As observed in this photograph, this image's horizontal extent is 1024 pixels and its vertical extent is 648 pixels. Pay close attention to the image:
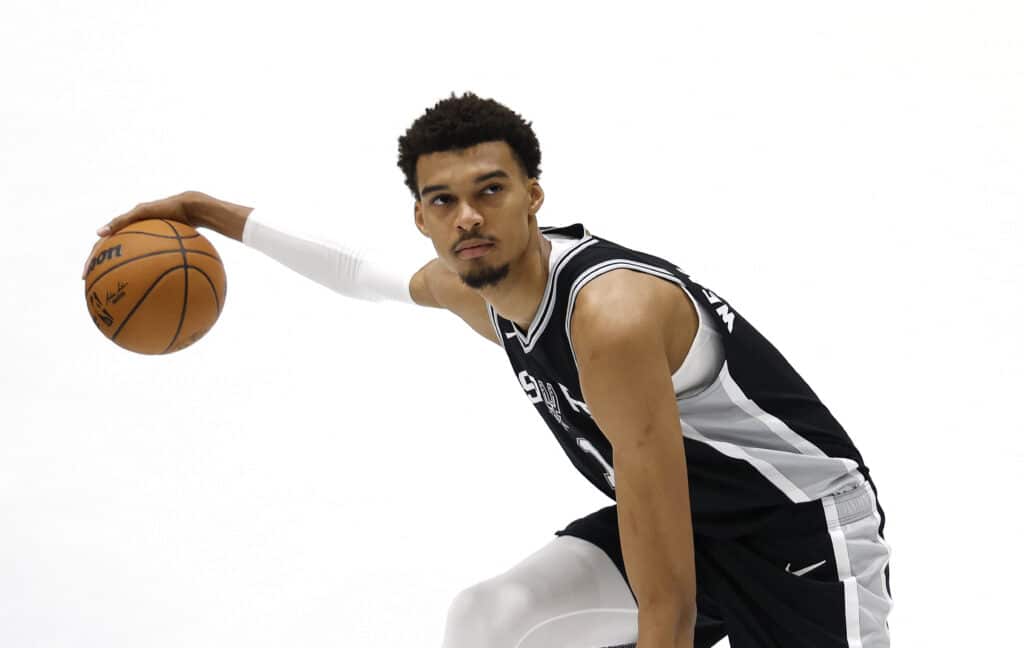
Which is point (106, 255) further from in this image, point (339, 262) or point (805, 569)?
point (805, 569)

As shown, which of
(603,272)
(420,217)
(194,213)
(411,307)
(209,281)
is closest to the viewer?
(603,272)

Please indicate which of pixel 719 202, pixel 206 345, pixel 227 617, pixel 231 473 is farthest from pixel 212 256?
pixel 719 202

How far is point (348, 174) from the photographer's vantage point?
6.86 m

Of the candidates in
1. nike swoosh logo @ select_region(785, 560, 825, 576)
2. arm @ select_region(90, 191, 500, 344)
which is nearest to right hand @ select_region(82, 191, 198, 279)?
arm @ select_region(90, 191, 500, 344)

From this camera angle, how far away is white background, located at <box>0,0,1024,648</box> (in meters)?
4.80

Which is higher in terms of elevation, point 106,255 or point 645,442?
point 106,255

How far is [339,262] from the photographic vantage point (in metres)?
4.01

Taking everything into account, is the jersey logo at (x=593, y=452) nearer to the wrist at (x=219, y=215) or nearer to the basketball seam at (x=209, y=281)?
the basketball seam at (x=209, y=281)

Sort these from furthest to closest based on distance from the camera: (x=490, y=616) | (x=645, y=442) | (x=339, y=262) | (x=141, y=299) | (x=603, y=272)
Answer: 1. (x=339, y=262)
2. (x=141, y=299)
3. (x=490, y=616)
4. (x=603, y=272)
5. (x=645, y=442)

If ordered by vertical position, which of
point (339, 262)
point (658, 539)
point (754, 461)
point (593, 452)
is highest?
point (339, 262)

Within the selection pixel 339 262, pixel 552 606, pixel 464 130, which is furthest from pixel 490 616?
pixel 339 262

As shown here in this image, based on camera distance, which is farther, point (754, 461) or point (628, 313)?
point (754, 461)

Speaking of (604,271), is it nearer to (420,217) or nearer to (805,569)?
(420,217)

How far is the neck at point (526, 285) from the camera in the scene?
9.29ft
